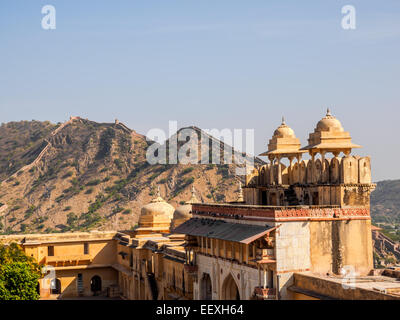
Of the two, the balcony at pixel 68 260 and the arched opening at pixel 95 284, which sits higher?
the balcony at pixel 68 260

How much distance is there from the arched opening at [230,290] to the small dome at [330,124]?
340 inches

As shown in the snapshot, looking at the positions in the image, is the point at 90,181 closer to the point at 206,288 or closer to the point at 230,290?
A: the point at 206,288

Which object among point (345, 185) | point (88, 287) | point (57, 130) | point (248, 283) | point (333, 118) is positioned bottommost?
point (88, 287)

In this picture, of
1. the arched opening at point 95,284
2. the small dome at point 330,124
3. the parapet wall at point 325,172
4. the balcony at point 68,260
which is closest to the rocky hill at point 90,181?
the arched opening at point 95,284

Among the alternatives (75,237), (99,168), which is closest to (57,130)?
(99,168)

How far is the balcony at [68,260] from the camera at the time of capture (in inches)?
2159

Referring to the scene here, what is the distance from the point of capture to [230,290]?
33094 mm

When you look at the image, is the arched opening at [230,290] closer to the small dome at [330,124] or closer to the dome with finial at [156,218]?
the small dome at [330,124]

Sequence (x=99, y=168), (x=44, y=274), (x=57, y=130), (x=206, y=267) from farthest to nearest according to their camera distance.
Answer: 1. (x=57, y=130)
2. (x=99, y=168)
3. (x=44, y=274)
4. (x=206, y=267)

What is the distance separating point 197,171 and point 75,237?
54.7m

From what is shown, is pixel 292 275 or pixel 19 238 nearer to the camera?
pixel 292 275

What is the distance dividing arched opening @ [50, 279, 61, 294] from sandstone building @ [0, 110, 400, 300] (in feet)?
42.8
